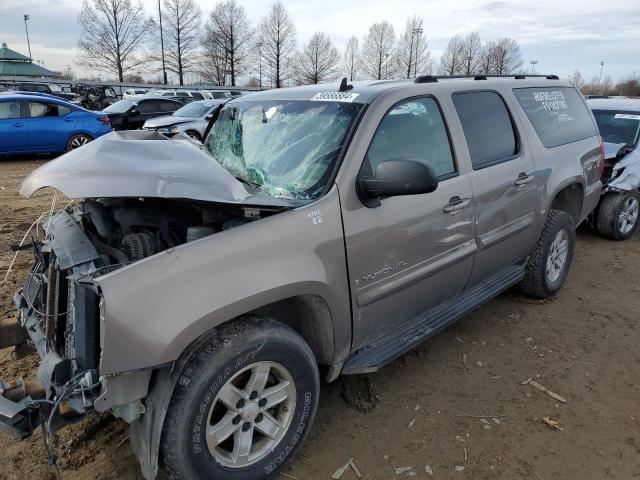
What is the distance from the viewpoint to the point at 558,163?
419 centimetres

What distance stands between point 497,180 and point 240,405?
2.33m

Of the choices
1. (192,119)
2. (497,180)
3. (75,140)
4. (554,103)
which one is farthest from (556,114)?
(75,140)

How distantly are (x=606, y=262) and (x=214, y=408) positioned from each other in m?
5.15

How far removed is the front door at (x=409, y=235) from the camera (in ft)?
8.71

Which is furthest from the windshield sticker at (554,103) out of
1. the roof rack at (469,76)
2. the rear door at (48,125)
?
the rear door at (48,125)

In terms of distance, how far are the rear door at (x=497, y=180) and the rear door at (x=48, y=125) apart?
37.6 feet

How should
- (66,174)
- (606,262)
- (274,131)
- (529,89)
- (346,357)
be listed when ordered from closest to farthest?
(66,174), (346,357), (274,131), (529,89), (606,262)

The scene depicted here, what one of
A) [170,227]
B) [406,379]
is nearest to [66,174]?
[170,227]

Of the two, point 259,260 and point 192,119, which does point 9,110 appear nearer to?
point 192,119

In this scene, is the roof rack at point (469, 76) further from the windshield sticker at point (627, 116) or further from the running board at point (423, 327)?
the windshield sticker at point (627, 116)

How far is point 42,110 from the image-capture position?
11992 mm

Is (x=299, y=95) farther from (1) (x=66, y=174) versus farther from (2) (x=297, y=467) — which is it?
(2) (x=297, y=467)

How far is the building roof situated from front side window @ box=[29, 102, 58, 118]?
64308mm

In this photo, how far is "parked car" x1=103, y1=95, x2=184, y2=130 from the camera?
16828 mm
